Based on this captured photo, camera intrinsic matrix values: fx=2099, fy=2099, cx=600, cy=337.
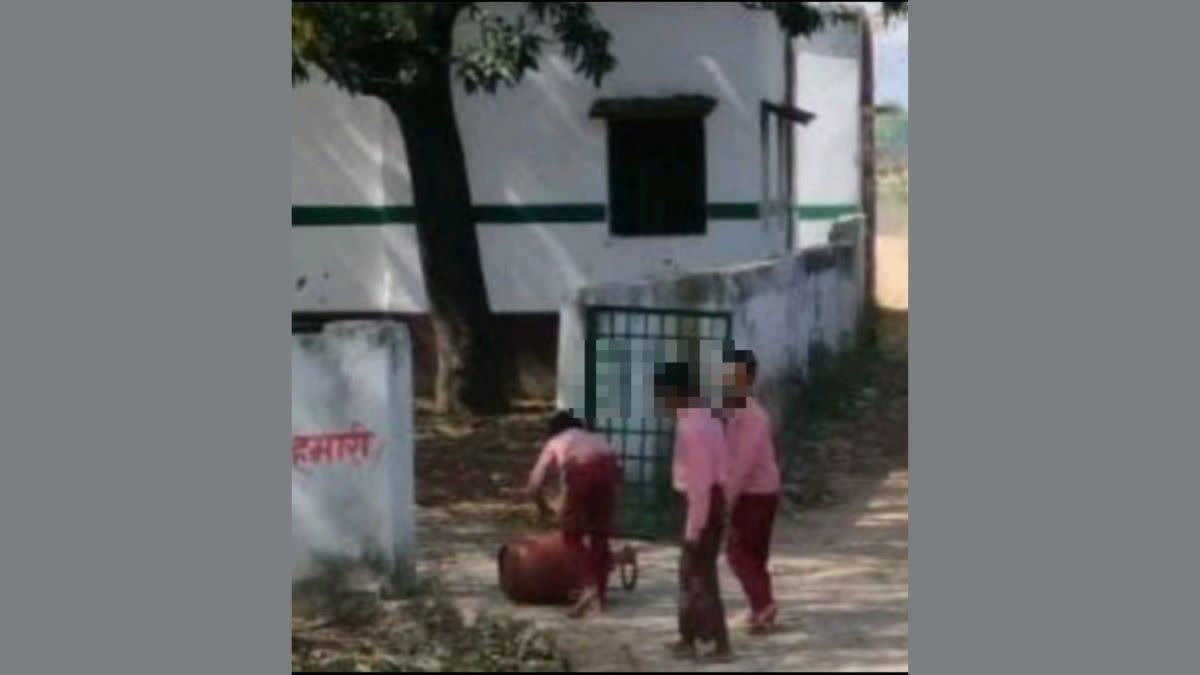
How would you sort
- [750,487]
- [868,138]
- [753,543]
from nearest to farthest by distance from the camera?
[750,487], [753,543], [868,138]

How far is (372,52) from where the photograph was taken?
1164 cm

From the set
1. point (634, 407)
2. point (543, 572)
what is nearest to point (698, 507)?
point (543, 572)

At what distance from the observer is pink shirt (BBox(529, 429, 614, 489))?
7641 mm

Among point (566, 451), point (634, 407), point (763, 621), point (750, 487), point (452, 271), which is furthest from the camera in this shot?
point (452, 271)

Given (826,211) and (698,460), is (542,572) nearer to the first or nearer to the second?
(698,460)

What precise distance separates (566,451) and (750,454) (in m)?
0.85

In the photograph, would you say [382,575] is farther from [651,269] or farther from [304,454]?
[651,269]

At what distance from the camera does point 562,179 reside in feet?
46.9

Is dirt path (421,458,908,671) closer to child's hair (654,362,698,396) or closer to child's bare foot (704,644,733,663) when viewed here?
child's bare foot (704,644,733,663)

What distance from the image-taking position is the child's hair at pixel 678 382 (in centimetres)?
683

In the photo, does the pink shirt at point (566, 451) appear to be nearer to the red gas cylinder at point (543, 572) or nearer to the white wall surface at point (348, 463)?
the red gas cylinder at point (543, 572)

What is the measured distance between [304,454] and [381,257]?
22.2 ft

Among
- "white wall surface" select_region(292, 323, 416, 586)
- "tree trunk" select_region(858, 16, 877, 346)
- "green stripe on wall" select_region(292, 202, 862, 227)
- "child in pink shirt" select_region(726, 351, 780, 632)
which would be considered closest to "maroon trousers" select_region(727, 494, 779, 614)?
"child in pink shirt" select_region(726, 351, 780, 632)

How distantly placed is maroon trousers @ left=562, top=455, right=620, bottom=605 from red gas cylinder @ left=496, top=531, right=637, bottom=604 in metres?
0.05
